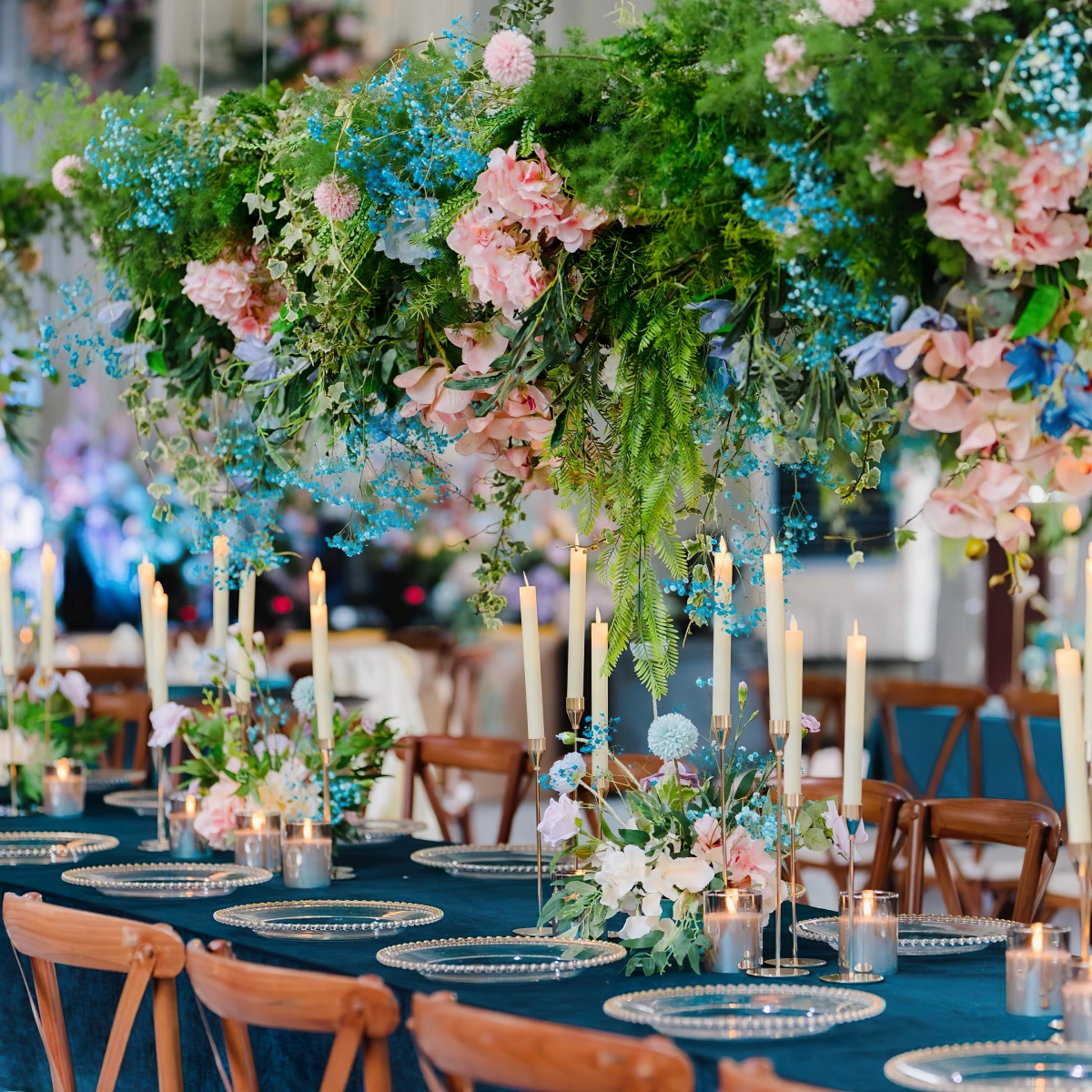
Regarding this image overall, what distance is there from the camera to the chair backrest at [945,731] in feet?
18.2

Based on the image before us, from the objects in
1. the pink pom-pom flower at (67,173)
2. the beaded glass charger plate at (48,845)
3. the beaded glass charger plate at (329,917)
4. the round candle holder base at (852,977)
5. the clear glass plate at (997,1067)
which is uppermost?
the pink pom-pom flower at (67,173)

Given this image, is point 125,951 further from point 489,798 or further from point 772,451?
point 489,798

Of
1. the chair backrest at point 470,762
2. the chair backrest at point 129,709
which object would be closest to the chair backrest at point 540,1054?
the chair backrest at point 470,762

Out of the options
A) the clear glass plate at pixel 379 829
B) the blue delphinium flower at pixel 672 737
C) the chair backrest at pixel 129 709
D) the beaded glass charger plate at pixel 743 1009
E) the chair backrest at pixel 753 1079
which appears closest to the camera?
the chair backrest at pixel 753 1079

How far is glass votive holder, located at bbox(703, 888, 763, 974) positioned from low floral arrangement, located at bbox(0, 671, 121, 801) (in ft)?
7.06

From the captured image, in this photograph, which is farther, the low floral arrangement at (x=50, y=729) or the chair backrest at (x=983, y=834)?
the low floral arrangement at (x=50, y=729)

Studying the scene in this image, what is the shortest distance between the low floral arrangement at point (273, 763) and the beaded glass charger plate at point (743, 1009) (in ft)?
3.74

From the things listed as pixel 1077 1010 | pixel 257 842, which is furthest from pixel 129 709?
pixel 1077 1010

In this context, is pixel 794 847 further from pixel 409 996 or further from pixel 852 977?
pixel 409 996

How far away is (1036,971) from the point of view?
197cm

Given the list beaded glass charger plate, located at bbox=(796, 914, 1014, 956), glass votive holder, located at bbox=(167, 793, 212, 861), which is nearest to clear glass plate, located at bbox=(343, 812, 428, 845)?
glass votive holder, located at bbox=(167, 793, 212, 861)

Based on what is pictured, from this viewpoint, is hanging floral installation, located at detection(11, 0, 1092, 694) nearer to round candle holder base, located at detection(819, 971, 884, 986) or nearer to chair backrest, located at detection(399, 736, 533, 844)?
round candle holder base, located at detection(819, 971, 884, 986)

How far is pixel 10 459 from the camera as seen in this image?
359 inches

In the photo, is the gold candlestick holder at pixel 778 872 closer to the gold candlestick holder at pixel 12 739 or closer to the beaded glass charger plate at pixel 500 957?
the beaded glass charger plate at pixel 500 957
